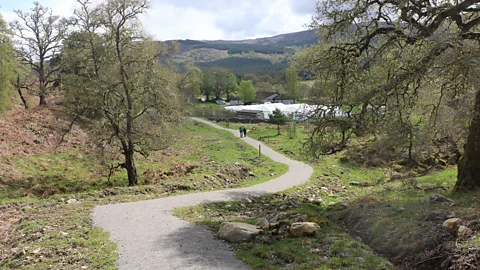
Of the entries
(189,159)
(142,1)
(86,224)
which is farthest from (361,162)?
(86,224)

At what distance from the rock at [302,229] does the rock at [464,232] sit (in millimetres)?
3694

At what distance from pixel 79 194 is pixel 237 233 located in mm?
9863

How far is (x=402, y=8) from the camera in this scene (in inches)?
463

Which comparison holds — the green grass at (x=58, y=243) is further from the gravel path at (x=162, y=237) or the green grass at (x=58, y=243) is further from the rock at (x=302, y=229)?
the rock at (x=302, y=229)

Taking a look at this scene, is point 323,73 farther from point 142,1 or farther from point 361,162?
point 361,162

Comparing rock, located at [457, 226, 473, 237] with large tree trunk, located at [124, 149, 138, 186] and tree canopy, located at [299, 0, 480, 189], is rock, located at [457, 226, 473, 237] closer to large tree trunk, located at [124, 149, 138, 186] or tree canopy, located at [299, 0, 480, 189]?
tree canopy, located at [299, 0, 480, 189]

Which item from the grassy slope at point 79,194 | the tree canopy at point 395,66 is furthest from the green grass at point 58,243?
the tree canopy at point 395,66

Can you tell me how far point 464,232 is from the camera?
24.7ft

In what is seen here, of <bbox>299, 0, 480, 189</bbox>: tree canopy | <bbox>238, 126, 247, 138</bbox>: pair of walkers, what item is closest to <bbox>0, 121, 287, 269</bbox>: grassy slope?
<bbox>238, 126, 247, 138</bbox>: pair of walkers

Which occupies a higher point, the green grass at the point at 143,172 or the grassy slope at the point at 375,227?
the grassy slope at the point at 375,227

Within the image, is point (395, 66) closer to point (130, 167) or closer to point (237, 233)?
point (237, 233)

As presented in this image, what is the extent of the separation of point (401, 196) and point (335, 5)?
322 inches

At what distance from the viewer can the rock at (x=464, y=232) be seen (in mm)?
7457

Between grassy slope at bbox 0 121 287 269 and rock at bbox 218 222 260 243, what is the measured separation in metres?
3.08
